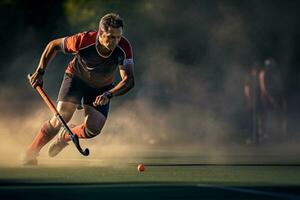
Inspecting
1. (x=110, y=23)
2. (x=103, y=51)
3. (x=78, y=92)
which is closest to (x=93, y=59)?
(x=103, y=51)

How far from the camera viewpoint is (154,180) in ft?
35.6

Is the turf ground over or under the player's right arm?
under

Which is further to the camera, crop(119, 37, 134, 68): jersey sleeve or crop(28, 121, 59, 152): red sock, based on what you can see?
crop(28, 121, 59, 152): red sock

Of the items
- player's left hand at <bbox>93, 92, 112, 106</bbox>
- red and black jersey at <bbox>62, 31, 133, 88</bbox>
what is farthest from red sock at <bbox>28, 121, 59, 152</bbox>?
player's left hand at <bbox>93, 92, 112, 106</bbox>

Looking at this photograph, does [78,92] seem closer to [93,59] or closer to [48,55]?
[93,59]

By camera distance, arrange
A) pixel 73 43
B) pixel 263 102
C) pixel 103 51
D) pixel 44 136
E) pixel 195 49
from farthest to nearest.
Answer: pixel 195 49 → pixel 263 102 → pixel 44 136 → pixel 103 51 → pixel 73 43

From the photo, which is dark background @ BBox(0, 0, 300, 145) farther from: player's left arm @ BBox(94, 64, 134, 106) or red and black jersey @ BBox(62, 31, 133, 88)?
player's left arm @ BBox(94, 64, 134, 106)

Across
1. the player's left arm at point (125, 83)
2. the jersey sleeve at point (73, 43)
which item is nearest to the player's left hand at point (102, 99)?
the player's left arm at point (125, 83)

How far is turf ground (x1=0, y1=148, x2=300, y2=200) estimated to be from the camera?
30.9ft

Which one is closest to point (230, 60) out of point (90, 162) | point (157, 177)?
point (90, 162)

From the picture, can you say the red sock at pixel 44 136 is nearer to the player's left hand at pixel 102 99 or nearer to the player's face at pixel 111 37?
the player's left hand at pixel 102 99

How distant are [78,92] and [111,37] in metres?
0.88

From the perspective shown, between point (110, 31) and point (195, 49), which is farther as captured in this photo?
point (195, 49)

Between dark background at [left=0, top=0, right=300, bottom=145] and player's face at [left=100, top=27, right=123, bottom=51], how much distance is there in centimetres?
1254
